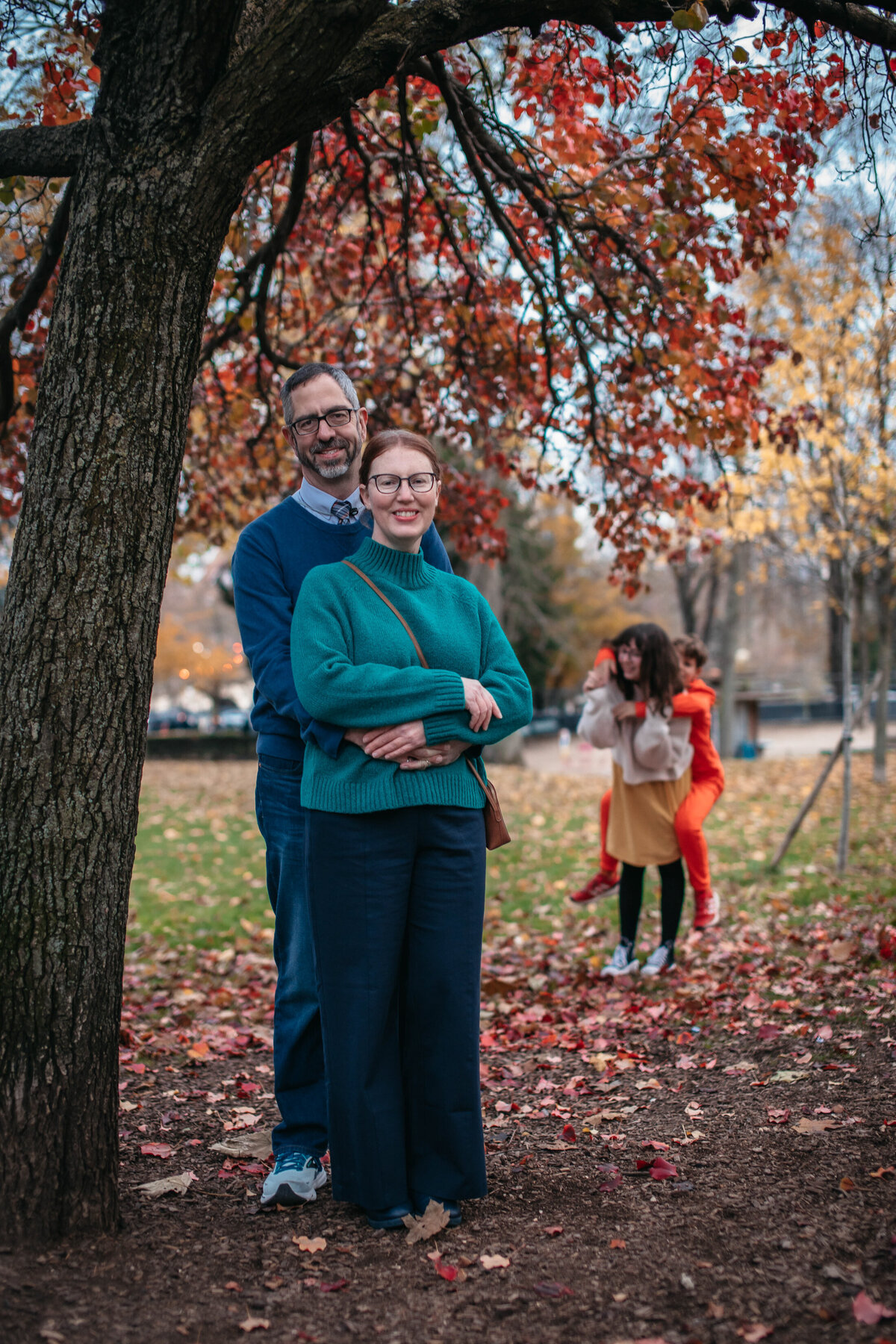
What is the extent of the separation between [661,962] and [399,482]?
384 cm

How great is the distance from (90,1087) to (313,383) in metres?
→ 2.09

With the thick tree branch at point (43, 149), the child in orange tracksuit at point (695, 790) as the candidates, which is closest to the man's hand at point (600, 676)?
the child in orange tracksuit at point (695, 790)

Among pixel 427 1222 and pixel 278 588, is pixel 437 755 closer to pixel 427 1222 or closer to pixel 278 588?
pixel 278 588

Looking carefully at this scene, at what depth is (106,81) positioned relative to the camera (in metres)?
2.79

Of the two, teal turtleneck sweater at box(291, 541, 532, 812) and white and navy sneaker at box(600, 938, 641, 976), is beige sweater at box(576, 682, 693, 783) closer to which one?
white and navy sneaker at box(600, 938, 641, 976)

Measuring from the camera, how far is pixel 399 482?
2.76m

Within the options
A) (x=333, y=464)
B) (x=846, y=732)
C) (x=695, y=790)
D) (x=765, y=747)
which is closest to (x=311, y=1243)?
(x=333, y=464)

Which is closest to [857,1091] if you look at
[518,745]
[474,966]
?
[474,966]

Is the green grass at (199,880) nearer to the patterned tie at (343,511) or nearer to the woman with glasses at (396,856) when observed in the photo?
the woman with glasses at (396,856)

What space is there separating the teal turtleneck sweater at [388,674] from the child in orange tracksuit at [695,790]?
2907 millimetres

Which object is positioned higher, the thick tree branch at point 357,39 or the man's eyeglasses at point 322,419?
the thick tree branch at point 357,39

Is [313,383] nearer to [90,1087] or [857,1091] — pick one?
[90,1087]

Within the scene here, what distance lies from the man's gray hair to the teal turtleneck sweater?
0.60 m

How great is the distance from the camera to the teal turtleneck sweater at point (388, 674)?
261cm
